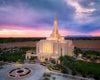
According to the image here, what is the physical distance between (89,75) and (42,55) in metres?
13.9

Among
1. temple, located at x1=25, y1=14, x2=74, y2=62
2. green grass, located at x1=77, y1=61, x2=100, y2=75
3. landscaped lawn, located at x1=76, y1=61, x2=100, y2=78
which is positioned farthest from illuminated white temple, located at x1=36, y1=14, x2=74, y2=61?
landscaped lawn, located at x1=76, y1=61, x2=100, y2=78

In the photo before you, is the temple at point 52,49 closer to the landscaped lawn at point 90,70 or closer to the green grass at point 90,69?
the green grass at point 90,69

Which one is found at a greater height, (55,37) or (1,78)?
(55,37)

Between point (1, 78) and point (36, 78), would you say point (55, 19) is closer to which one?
point (36, 78)

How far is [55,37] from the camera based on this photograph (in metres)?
26.2

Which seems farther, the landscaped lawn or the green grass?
the green grass

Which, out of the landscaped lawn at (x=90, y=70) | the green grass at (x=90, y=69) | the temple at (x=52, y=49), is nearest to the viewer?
the landscaped lawn at (x=90, y=70)

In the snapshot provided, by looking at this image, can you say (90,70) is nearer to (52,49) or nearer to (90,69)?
(90,69)

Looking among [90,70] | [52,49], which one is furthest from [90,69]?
[52,49]

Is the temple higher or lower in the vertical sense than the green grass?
higher

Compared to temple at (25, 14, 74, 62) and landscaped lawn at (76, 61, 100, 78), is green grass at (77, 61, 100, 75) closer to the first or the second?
landscaped lawn at (76, 61, 100, 78)

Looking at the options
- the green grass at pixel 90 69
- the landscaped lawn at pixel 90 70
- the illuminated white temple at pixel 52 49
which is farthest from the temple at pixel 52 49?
the landscaped lawn at pixel 90 70

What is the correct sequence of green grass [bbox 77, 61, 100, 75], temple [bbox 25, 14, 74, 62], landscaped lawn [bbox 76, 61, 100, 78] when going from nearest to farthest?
landscaped lawn [bbox 76, 61, 100, 78]
green grass [bbox 77, 61, 100, 75]
temple [bbox 25, 14, 74, 62]

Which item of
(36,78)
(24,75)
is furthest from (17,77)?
(36,78)
